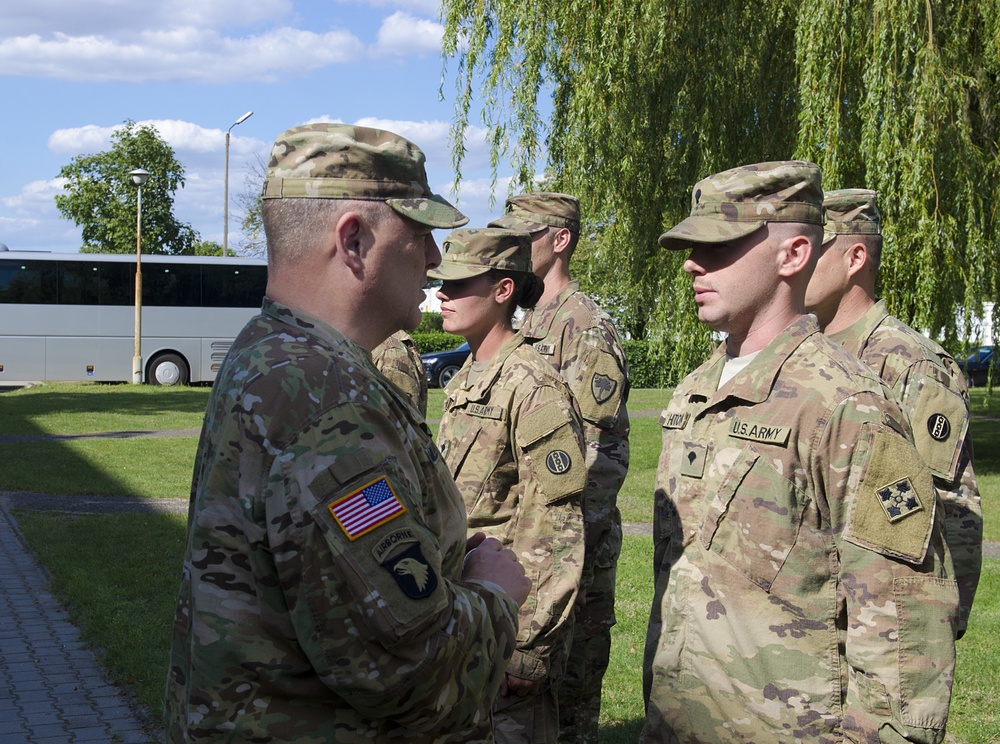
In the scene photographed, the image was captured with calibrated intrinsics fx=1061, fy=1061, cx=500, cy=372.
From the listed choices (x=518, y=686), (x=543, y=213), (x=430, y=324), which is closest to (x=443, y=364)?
(x=430, y=324)

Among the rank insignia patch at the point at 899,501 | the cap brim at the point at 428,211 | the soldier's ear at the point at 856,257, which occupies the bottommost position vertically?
the rank insignia patch at the point at 899,501

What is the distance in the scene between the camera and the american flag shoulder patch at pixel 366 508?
1.75 meters

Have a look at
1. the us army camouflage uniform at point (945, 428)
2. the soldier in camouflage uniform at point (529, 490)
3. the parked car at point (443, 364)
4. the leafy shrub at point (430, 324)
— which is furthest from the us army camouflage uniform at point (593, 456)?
the leafy shrub at point (430, 324)

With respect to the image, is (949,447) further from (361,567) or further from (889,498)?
(361,567)

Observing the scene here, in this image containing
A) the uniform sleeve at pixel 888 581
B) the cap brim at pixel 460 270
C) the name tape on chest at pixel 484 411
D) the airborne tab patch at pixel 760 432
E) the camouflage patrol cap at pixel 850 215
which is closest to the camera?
the uniform sleeve at pixel 888 581

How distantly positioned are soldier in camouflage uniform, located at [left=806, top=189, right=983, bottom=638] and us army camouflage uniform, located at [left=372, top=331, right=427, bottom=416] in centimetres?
259

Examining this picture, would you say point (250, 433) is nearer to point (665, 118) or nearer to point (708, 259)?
point (708, 259)

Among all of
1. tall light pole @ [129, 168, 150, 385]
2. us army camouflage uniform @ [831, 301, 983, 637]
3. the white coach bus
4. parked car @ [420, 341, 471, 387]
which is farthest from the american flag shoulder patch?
the white coach bus

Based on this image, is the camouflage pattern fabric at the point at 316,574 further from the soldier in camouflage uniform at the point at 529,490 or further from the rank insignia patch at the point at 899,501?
the soldier in camouflage uniform at the point at 529,490

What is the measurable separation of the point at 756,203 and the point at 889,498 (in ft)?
2.94

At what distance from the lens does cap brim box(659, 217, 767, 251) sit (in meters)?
2.85

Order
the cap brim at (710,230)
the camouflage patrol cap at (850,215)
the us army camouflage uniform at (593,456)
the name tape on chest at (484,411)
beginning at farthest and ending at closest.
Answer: the us army camouflage uniform at (593,456) < the camouflage patrol cap at (850,215) < the name tape on chest at (484,411) < the cap brim at (710,230)

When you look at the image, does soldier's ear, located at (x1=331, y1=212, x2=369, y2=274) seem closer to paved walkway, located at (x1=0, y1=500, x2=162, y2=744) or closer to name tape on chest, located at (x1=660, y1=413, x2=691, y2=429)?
name tape on chest, located at (x1=660, y1=413, x2=691, y2=429)

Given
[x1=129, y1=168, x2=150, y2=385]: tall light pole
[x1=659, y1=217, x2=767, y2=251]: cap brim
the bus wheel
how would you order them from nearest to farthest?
[x1=659, y1=217, x2=767, y2=251]: cap brim < [x1=129, y1=168, x2=150, y2=385]: tall light pole < the bus wheel
